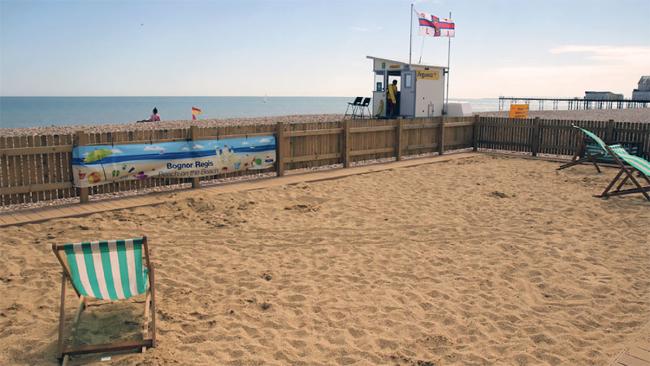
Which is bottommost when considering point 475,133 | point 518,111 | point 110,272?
point 110,272

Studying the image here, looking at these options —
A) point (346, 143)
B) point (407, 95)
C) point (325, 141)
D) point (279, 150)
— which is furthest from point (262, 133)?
point (407, 95)

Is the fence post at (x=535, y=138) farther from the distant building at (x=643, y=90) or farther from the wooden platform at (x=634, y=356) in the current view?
the distant building at (x=643, y=90)

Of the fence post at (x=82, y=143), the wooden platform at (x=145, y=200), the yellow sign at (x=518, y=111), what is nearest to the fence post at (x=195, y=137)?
the wooden platform at (x=145, y=200)

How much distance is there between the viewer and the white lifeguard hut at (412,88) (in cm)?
1995

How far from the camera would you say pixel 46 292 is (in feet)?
17.4

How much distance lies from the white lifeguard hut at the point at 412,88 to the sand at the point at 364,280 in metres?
10.8

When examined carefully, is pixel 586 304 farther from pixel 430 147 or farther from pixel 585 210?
pixel 430 147

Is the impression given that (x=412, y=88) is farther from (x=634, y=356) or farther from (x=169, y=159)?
(x=634, y=356)

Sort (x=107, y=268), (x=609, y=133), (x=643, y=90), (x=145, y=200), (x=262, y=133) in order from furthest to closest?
1. (x=643, y=90)
2. (x=609, y=133)
3. (x=262, y=133)
4. (x=145, y=200)
5. (x=107, y=268)

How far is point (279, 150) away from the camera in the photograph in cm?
1159

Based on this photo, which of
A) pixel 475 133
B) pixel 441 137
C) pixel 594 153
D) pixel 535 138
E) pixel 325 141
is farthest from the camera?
pixel 475 133

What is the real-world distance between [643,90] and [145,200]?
80.8 meters

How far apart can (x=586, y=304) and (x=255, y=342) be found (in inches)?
126

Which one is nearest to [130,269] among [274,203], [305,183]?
[274,203]
